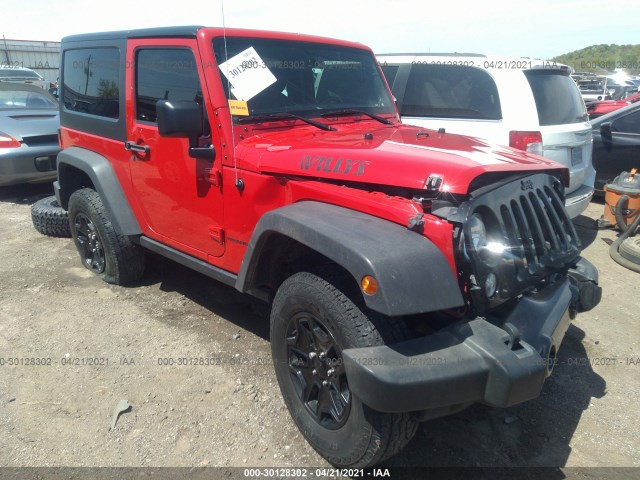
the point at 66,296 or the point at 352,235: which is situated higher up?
the point at 352,235

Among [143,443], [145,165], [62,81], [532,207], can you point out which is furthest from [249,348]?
[62,81]

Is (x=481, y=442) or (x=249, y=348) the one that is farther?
(x=249, y=348)

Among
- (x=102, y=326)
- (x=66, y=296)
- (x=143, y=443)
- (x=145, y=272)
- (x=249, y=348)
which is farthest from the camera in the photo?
(x=145, y=272)

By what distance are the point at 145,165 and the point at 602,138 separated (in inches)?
234

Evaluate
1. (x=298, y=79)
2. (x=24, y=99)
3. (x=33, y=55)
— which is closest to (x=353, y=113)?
(x=298, y=79)

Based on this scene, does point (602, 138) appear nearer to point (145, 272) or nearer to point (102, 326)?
point (145, 272)

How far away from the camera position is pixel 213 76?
3131 mm

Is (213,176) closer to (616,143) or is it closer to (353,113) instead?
(353,113)

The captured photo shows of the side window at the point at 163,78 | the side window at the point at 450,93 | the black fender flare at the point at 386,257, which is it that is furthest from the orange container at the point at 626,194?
the side window at the point at 163,78

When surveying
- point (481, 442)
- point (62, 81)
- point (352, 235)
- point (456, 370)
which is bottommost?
point (481, 442)

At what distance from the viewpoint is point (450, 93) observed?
5.45 m

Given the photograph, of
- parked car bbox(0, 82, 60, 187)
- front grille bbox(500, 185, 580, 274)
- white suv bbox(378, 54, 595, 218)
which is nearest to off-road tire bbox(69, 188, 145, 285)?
parked car bbox(0, 82, 60, 187)

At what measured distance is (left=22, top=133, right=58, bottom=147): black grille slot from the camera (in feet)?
22.9

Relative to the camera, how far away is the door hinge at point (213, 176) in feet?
10.3
